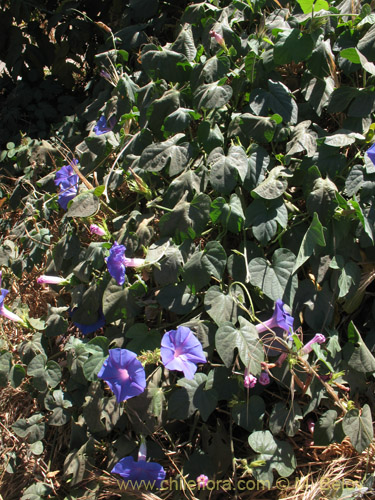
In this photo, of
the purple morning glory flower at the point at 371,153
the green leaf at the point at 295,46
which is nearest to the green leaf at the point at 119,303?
the purple morning glory flower at the point at 371,153

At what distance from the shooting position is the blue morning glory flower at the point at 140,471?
5.07 ft

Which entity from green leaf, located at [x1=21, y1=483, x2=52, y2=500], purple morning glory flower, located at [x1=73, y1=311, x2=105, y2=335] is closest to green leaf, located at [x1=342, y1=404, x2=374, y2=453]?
purple morning glory flower, located at [x1=73, y1=311, x2=105, y2=335]

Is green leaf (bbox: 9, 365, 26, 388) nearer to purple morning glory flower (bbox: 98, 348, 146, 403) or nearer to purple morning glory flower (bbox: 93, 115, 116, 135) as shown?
purple morning glory flower (bbox: 98, 348, 146, 403)

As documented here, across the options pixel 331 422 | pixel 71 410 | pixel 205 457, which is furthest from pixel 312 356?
pixel 71 410

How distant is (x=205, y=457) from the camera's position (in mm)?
1628

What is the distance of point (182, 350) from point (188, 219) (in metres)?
0.47

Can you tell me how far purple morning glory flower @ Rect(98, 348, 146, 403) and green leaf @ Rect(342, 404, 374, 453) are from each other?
26.2 inches

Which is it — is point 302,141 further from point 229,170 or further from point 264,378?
point 264,378

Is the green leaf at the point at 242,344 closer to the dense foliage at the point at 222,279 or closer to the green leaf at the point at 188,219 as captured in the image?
the dense foliage at the point at 222,279

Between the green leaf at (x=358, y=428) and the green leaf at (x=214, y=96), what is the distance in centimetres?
116

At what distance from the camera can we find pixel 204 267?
1.64 meters

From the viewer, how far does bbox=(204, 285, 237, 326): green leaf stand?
63.1 inches

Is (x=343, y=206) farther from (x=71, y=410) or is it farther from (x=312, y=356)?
(x=71, y=410)

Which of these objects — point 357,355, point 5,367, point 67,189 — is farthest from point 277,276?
point 5,367
